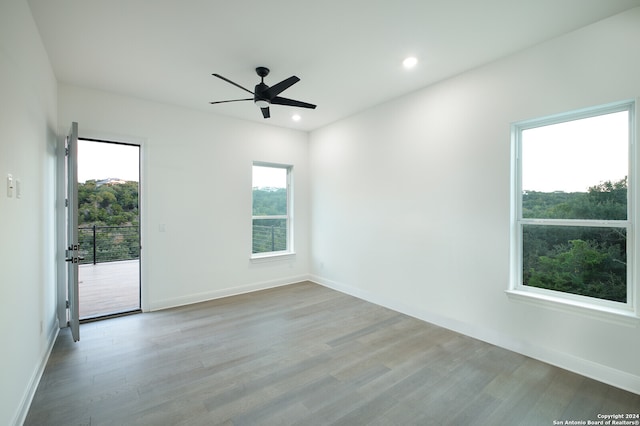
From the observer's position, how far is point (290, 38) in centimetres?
267

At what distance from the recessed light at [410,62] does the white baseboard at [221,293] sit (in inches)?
156

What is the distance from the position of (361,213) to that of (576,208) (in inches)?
102

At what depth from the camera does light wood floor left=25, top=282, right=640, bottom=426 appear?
2031mm

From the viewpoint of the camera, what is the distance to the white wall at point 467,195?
7.97 feet

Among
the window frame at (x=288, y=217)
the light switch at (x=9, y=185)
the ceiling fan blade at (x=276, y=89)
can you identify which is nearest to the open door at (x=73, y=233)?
the light switch at (x=9, y=185)

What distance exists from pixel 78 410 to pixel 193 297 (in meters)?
2.38

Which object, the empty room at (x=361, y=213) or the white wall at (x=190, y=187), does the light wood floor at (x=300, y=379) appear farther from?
the white wall at (x=190, y=187)

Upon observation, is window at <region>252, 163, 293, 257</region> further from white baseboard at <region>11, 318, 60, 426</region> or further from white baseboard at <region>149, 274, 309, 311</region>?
white baseboard at <region>11, 318, 60, 426</region>

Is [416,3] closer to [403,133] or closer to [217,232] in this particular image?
[403,133]

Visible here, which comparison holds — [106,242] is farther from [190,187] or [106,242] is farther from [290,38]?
[290,38]

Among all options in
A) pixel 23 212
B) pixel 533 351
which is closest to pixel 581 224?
pixel 533 351

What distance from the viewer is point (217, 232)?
4695mm

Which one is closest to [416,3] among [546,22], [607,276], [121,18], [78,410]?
[546,22]

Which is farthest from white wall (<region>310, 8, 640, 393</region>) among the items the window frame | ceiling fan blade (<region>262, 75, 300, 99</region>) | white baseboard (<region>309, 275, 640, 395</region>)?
ceiling fan blade (<region>262, 75, 300, 99</region>)
